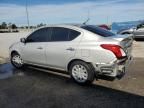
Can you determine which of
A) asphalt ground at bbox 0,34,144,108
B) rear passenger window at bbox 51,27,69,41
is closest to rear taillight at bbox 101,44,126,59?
asphalt ground at bbox 0,34,144,108

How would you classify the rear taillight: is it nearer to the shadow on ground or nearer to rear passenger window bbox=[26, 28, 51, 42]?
the shadow on ground

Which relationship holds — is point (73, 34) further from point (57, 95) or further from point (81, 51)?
point (57, 95)

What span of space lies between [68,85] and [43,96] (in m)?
1.03

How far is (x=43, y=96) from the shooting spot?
17.8 ft

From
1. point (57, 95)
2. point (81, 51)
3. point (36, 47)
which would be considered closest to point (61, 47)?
point (81, 51)

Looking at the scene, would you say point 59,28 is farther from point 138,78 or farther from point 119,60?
point 138,78

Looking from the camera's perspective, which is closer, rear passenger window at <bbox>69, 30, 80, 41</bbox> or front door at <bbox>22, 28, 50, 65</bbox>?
rear passenger window at <bbox>69, 30, 80, 41</bbox>

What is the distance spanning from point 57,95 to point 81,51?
1.32 metres

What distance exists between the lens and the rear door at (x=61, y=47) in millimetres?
6379

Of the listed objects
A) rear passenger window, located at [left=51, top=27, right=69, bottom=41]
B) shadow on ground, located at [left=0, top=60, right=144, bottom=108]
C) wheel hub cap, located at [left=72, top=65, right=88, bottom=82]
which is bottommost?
shadow on ground, located at [left=0, top=60, right=144, bottom=108]

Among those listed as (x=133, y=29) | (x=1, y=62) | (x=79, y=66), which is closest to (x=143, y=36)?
(x=133, y=29)

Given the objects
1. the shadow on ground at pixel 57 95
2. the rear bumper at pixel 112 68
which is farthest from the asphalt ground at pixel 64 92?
the rear bumper at pixel 112 68

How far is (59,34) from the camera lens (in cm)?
686

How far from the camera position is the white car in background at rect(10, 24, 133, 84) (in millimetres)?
5797
